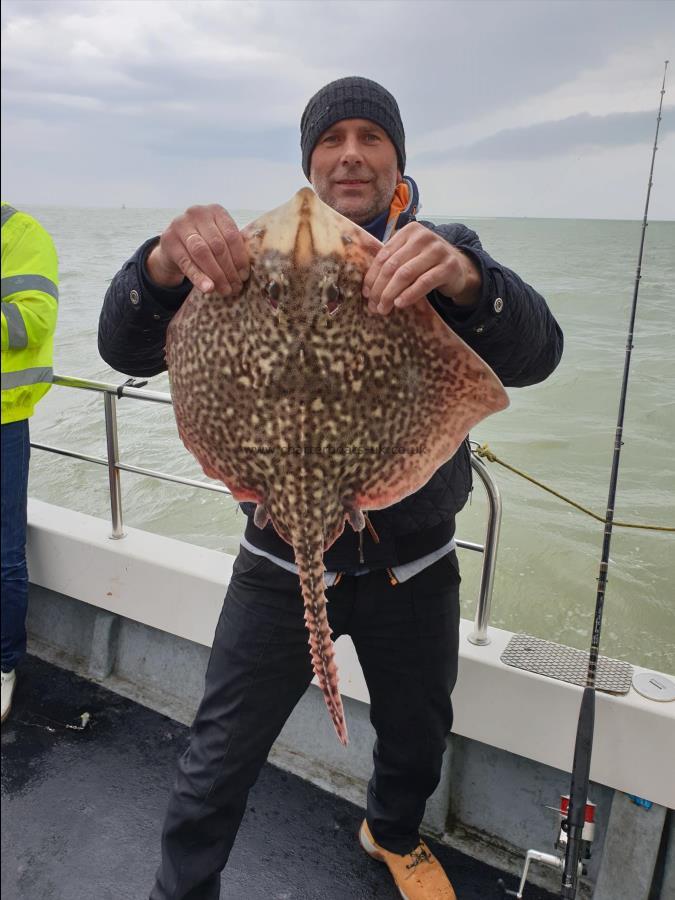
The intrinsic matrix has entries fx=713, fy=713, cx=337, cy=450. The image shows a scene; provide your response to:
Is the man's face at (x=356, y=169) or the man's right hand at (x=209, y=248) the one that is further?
the man's face at (x=356, y=169)

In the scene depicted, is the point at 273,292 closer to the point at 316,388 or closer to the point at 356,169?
the point at 316,388

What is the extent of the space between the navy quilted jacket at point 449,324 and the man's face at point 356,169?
188 mm

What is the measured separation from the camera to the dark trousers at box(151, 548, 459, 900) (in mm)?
2010

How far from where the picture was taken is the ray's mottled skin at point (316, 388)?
4.30 ft

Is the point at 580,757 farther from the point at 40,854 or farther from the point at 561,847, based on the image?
the point at 40,854

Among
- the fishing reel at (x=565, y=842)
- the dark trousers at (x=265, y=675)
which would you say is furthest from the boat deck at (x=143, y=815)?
the fishing reel at (x=565, y=842)

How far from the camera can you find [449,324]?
165cm

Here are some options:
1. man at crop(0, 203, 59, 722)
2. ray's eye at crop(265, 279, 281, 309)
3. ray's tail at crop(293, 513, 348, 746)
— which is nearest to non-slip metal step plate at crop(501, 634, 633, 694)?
ray's tail at crop(293, 513, 348, 746)

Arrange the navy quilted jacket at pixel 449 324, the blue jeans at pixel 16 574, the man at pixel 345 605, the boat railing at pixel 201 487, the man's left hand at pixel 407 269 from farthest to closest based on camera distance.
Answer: the blue jeans at pixel 16 574, the boat railing at pixel 201 487, the man at pixel 345 605, the navy quilted jacket at pixel 449 324, the man's left hand at pixel 407 269

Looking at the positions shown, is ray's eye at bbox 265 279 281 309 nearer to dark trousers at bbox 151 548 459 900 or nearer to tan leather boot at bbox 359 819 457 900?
dark trousers at bbox 151 548 459 900

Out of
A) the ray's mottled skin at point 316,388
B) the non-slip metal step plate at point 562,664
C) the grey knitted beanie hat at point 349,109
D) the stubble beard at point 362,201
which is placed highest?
the grey knitted beanie hat at point 349,109

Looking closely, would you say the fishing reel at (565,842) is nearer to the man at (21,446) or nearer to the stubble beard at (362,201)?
the stubble beard at (362,201)

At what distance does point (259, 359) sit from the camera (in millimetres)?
1372

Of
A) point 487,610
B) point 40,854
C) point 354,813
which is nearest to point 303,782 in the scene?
point 354,813
